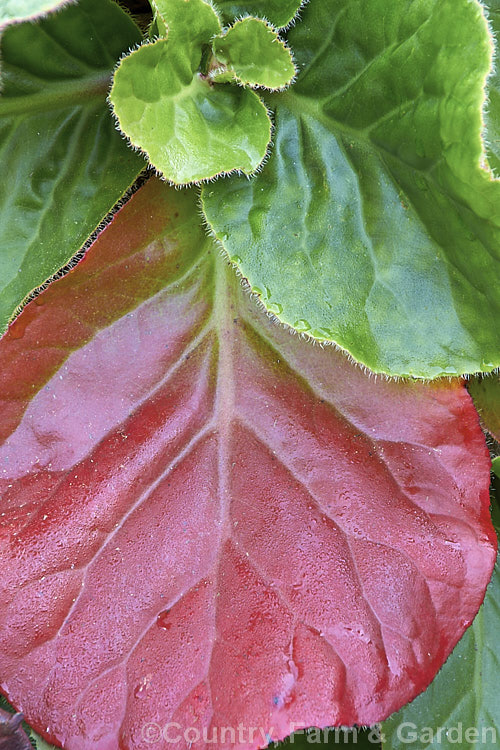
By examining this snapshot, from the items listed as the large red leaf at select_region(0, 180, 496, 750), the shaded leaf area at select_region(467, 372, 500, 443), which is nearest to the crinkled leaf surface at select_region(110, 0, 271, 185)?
the large red leaf at select_region(0, 180, 496, 750)

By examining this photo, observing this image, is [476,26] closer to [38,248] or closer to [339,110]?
[339,110]

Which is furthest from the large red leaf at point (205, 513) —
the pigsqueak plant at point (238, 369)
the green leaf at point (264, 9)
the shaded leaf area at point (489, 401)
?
the green leaf at point (264, 9)

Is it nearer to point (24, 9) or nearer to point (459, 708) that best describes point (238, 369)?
point (24, 9)

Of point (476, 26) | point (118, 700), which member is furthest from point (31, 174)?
→ point (118, 700)

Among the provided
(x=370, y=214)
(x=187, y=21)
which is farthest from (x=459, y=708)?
(x=187, y=21)

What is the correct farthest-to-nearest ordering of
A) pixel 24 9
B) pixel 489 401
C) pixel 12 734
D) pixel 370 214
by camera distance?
pixel 489 401
pixel 370 214
pixel 12 734
pixel 24 9

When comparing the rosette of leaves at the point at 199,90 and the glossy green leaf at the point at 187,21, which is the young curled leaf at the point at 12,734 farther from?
the glossy green leaf at the point at 187,21

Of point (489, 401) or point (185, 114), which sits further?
point (489, 401)

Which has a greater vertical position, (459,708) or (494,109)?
(494,109)
